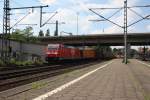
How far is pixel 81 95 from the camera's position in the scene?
41.1ft

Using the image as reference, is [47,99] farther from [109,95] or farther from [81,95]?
[109,95]

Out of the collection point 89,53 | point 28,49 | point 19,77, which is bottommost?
point 19,77

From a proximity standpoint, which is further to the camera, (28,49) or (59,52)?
(28,49)

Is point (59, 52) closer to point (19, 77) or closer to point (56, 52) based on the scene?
point (56, 52)

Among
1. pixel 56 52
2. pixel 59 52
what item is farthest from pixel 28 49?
pixel 59 52

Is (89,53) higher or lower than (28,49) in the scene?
lower

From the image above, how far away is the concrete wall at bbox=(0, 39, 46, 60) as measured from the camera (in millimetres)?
52312

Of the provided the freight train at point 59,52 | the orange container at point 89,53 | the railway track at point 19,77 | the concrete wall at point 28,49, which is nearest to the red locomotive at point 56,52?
the freight train at point 59,52

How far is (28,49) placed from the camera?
5856 centimetres

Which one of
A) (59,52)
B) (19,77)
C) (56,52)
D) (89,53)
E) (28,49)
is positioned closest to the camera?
(19,77)

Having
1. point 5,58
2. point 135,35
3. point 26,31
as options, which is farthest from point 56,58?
point 26,31

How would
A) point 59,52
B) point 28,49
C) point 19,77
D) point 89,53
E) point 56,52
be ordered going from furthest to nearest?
point 89,53
point 28,49
point 59,52
point 56,52
point 19,77

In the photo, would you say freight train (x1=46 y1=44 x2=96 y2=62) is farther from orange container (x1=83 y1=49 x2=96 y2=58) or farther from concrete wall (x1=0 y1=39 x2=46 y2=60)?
orange container (x1=83 y1=49 x2=96 y2=58)

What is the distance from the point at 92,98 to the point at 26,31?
98603 millimetres
